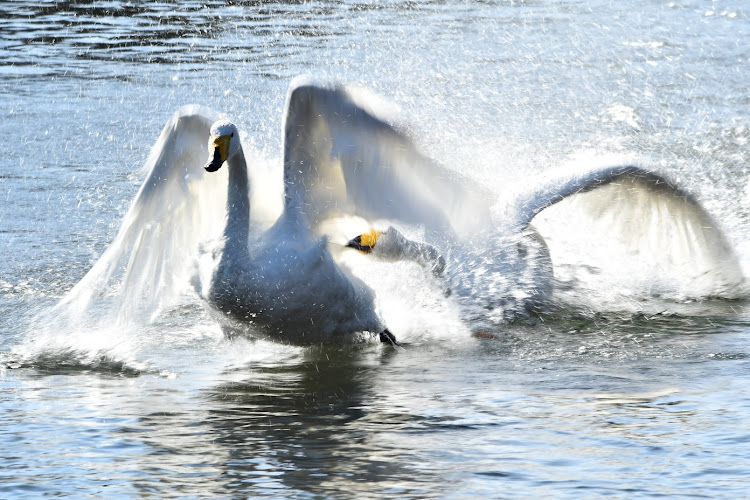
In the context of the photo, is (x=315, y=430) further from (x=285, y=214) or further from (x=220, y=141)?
(x=220, y=141)

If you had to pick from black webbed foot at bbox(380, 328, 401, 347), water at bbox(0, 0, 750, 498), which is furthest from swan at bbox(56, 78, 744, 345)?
water at bbox(0, 0, 750, 498)

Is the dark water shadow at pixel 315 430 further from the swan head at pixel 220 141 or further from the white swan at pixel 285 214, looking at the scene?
the swan head at pixel 220 141

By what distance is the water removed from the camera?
555cm

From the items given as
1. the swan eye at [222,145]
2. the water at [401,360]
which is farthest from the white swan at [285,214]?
the water at [401,360]

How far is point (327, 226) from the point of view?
8.15 metres

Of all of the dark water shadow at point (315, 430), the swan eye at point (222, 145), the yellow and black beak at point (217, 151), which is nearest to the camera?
the dark water shadow at point (315, 430)

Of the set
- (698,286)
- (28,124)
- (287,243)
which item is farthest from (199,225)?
(28,124)

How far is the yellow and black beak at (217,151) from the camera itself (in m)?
7.17

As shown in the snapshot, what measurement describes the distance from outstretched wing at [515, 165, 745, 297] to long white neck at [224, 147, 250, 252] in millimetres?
1984

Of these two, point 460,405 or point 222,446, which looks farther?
point 460,405

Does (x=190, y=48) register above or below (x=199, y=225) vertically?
above

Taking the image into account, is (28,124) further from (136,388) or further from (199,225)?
(136,388)

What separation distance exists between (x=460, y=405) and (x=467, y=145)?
7548 mm

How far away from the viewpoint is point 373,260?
8484 mm
